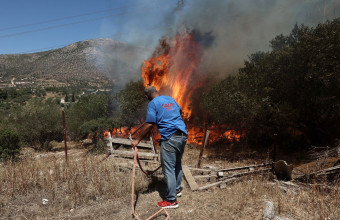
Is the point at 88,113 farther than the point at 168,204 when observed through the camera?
Yes

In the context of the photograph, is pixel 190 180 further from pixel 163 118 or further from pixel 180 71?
pixel 180 71

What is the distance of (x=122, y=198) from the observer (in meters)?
4.98

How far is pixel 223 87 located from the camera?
13.8m

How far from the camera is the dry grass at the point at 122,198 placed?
4230 mm

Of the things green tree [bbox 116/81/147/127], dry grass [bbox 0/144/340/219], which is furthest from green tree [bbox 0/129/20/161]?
dry grass [bbox 0/144/340/219]

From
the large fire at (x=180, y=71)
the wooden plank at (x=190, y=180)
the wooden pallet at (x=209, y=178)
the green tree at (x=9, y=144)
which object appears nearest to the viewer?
the wooden plank at (x=190, y=180)

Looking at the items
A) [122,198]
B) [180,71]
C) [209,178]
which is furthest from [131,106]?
[122,198]

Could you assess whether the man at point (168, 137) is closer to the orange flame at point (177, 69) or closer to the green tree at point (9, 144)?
the green tree at point (9, 144)

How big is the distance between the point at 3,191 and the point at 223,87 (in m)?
11.5

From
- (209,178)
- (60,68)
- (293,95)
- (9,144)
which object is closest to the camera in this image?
(209,178)

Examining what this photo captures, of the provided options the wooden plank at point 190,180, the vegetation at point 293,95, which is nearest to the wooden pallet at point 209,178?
the wooden plank at point 190,180

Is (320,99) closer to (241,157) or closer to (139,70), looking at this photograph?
(241,157)

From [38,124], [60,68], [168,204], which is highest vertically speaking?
[60,68]

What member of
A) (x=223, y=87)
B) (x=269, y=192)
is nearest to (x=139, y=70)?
(x=223, y=87)
